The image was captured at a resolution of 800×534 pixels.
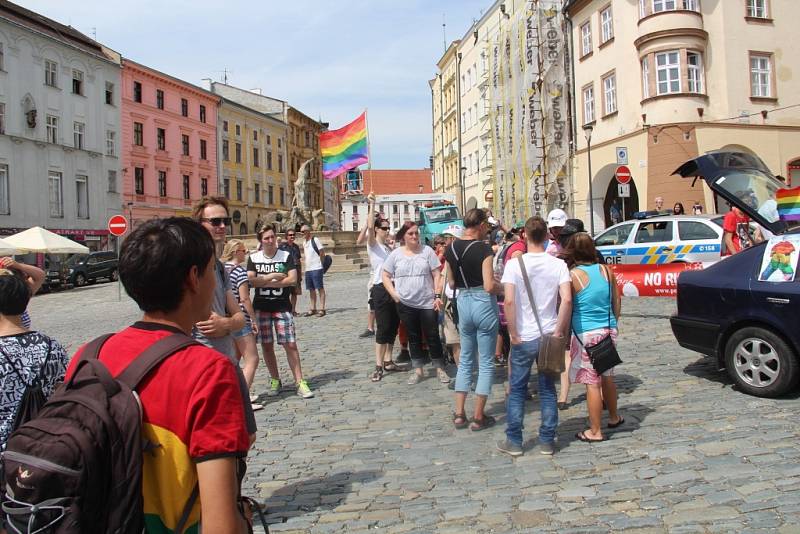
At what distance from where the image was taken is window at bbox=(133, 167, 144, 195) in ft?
162

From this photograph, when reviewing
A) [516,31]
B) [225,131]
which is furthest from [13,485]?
[225,131]

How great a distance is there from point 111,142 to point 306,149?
3460 cm

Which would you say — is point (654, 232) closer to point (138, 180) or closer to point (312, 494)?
point (312, 494)

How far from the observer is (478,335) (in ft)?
20.4

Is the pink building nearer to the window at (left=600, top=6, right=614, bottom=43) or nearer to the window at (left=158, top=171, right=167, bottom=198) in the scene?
the window at (left=158, top=171, right=167, bottom=198)

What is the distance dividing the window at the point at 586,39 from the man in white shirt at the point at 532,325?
2785 centimetres

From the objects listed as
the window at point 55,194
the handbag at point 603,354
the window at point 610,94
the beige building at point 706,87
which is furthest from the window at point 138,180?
the handbag at point 603,354

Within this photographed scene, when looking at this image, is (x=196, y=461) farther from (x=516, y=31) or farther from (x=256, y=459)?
(x=516, y=31)

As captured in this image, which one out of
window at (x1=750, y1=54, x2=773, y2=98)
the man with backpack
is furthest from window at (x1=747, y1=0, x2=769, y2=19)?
the man with backpack

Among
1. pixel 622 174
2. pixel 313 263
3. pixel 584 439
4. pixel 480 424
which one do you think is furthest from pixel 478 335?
pixel 622 174

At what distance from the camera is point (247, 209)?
64000 mm

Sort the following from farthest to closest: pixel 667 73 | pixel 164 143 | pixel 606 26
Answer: pixel 164 143
pixel 606 26
pixel 667 73

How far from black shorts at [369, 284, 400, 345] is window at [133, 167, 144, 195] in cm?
4502

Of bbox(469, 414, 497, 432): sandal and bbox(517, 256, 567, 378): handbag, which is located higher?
bbox(517, 256, 567, 378): handbag
